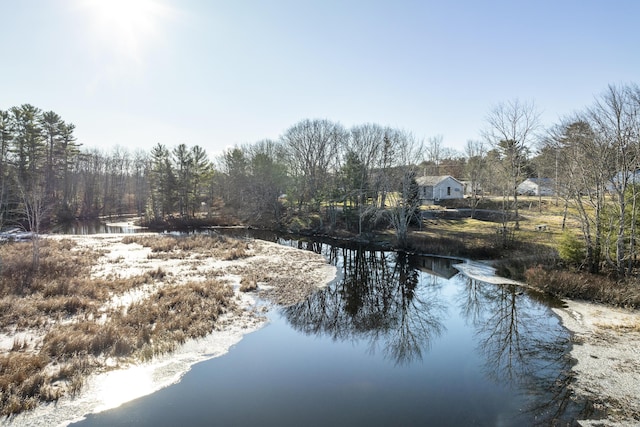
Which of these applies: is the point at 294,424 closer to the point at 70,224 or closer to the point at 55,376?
the point at 55,376

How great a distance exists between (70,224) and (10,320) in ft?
150

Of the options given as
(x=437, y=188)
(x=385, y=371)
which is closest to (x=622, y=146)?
(x=385, y=371)

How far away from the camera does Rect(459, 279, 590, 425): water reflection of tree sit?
27.6 ft

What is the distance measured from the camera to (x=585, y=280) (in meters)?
16.3

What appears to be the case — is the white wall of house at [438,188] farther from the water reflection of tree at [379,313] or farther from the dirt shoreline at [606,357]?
the dirt shoreline at [606,357]

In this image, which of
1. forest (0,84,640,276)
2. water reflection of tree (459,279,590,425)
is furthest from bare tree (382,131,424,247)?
water reflection of tree (459,279,590,425)

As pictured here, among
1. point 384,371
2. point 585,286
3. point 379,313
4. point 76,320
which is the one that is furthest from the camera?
point 585,286

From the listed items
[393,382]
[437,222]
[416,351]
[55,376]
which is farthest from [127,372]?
[437,222]

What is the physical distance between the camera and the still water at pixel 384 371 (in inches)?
310

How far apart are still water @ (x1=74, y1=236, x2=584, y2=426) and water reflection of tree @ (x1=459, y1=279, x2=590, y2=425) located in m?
0.04

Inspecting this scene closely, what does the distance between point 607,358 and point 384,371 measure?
6.74 meters

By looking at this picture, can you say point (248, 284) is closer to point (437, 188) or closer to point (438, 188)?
point (437, 188)

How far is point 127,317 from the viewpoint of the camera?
12.2 m

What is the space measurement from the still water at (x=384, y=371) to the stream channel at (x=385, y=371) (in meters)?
0.03
